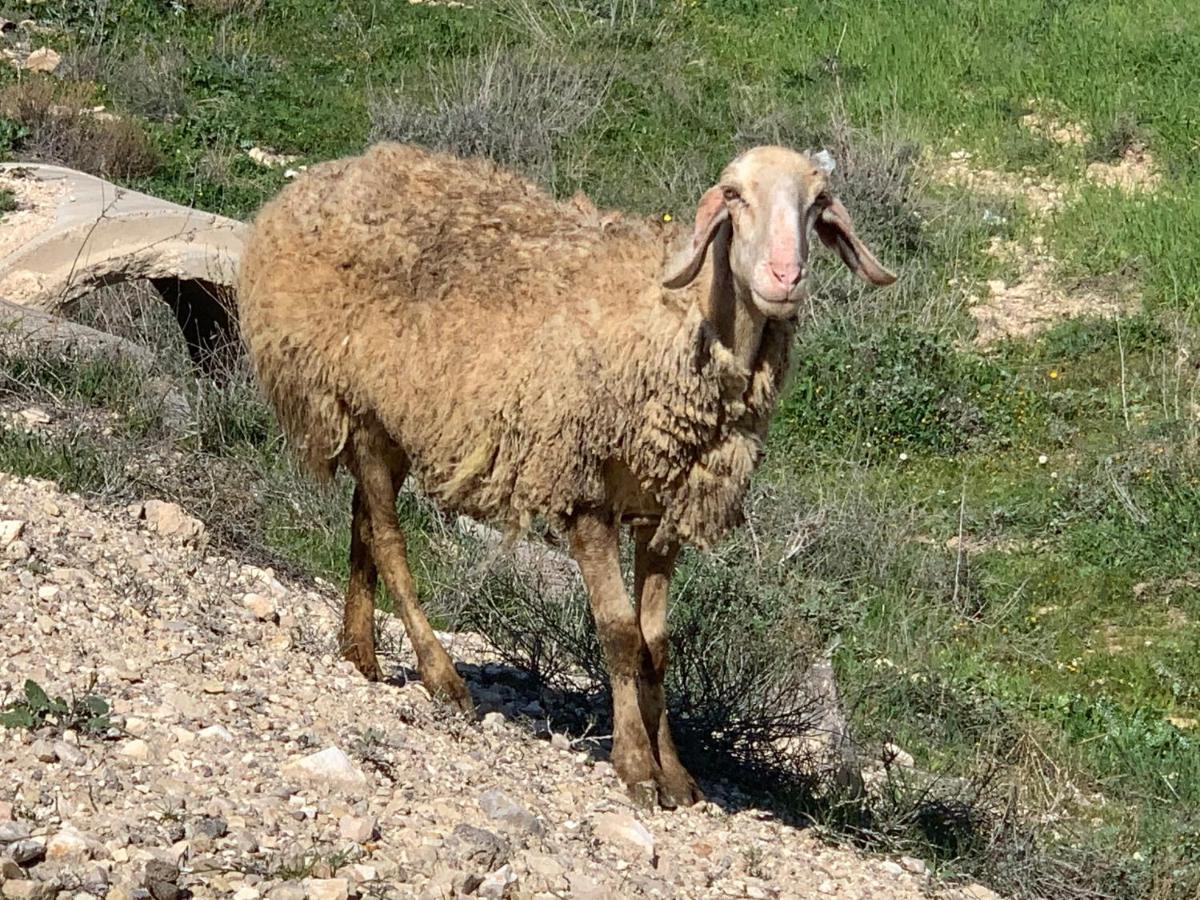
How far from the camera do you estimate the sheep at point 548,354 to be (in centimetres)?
605

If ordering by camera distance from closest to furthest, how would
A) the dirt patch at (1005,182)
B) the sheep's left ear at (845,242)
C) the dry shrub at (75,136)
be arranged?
the sheep's left ear at (845,242) < the dry shrub at (75,136) < the dirt patch at (1005,182)

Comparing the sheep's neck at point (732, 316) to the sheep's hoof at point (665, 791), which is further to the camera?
the sheep's hoof at point (665, 791)

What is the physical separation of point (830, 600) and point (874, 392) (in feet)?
8.49

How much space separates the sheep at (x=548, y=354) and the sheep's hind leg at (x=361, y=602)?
1 cm

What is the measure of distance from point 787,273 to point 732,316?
1.78 feet

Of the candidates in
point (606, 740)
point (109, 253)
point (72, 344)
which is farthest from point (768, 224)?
point (109, 253)

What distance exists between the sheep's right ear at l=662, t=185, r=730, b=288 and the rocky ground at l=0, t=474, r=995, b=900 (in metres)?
1.73

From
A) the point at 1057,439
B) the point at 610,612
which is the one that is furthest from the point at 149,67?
the point at 610,612

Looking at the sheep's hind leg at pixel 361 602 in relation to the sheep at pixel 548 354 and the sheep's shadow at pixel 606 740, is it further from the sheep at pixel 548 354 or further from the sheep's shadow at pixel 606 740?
the sheep's shadow at pixel 606 740

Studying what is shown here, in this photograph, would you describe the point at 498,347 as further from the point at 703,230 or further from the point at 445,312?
the point at 703,230

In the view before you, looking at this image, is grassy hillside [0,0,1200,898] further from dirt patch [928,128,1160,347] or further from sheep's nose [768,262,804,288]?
sheep's nose [768,262,804,288]

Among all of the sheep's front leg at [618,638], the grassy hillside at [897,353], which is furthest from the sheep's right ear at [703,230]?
the grassy hillside at [897,353]

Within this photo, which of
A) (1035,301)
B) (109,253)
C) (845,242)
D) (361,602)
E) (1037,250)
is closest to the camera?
(845,242)

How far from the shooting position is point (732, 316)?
19.9 feet
